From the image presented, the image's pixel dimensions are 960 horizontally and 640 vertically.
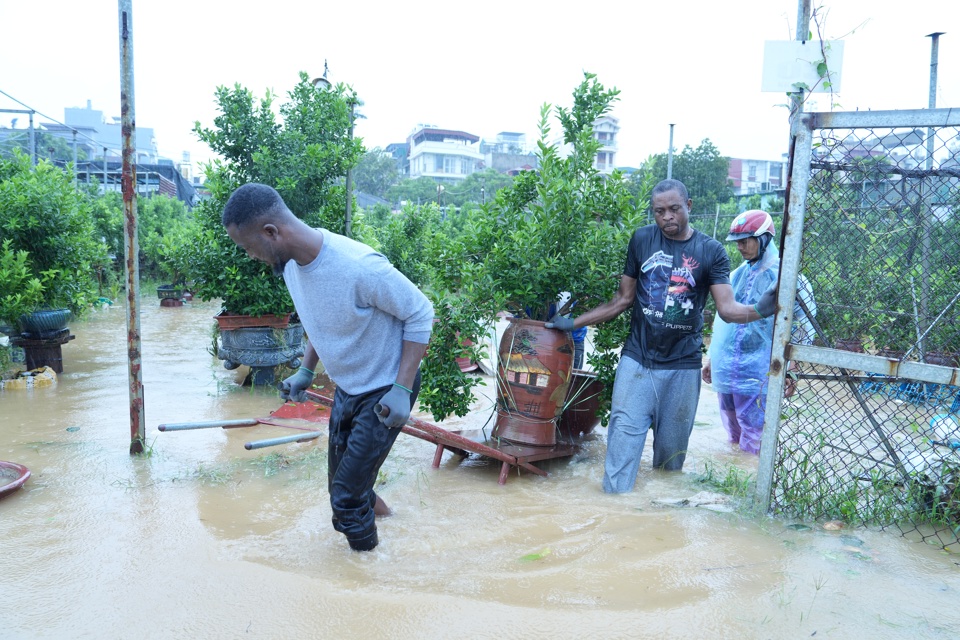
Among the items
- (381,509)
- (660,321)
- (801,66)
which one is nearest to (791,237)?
(801,66)

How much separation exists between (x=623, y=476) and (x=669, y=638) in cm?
179

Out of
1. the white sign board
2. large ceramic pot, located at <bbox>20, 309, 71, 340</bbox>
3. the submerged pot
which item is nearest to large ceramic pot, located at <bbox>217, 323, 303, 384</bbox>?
the submerged pot

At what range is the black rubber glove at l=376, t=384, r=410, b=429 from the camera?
3.14 m

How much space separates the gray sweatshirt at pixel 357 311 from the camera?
310cm

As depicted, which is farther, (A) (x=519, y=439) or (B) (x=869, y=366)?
(A) (x=519, y=439)

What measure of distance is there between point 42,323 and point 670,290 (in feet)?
22.2

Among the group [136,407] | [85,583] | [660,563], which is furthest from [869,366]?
[136,407]

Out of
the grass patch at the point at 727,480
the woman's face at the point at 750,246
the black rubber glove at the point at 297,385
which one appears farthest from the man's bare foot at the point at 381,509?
the woman's face at the point at 750,246

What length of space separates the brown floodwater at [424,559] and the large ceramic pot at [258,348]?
79.9 inches

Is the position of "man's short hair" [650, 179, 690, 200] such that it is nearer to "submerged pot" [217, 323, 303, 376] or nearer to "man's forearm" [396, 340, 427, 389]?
"man's forearm" [396, 340, 427, 389]

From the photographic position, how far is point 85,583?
10.3 ft

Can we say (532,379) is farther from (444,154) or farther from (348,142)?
(444,154)

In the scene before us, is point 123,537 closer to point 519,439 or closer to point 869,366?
point 519,439

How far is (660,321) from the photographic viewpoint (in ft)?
14.4
